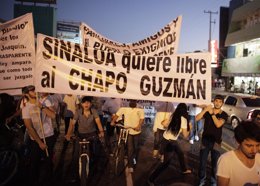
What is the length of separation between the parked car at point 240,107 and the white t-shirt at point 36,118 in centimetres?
998

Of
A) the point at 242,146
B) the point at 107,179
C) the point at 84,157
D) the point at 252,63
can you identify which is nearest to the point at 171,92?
the point at 84,157

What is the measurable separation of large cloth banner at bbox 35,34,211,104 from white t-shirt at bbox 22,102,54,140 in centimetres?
44

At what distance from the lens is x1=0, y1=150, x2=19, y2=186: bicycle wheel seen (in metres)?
6.61

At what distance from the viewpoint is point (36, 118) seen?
632cm

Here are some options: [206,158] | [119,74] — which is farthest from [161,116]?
[119,74]

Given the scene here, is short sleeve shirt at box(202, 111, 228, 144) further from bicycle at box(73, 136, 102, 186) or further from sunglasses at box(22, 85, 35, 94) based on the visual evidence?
sunglasses at box(22, 85, 35, 94)

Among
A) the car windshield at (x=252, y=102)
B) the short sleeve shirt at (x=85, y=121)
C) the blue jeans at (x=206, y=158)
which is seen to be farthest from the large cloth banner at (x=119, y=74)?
the car windshield at (x=252, y=102)

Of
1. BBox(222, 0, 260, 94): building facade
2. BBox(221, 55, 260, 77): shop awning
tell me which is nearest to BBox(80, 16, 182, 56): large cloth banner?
BBox(222, 0, 260, 94): building facade

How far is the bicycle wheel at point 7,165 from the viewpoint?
21.7ft

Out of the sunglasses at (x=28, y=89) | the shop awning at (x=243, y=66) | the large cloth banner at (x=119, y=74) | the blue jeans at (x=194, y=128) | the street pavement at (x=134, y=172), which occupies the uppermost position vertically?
the shop awning at (x=243, y=66)

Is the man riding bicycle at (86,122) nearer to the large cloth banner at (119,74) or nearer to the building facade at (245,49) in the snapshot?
the large cloth banner at (119,74)

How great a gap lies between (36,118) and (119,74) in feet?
5.40

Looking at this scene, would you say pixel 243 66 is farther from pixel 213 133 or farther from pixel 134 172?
pixel 213 133

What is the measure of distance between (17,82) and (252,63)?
103ft
